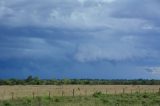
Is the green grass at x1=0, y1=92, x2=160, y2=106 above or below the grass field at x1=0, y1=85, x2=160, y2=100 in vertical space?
below

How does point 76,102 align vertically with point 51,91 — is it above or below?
below

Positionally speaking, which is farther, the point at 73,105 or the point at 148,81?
the point at 148,81

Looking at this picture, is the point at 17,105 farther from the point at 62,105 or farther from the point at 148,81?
the point at 148,81

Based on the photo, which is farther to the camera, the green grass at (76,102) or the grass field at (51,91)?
the grass field at (51,91)

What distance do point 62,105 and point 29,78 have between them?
80.0 m

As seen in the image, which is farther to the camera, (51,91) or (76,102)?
(51,91)

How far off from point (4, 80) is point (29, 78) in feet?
23.6

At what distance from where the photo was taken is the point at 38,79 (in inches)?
4786

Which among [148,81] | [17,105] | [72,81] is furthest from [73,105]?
[148,81]

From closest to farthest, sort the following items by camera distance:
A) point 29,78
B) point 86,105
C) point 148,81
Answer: point 86,105, point 29,78, point 148,81

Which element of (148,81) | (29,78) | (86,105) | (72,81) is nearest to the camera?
(86,105)

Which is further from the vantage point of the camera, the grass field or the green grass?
the grass field

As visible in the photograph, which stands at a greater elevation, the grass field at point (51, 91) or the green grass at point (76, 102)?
the grass field at point (51, 91)

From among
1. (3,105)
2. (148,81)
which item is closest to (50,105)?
(3,105)
